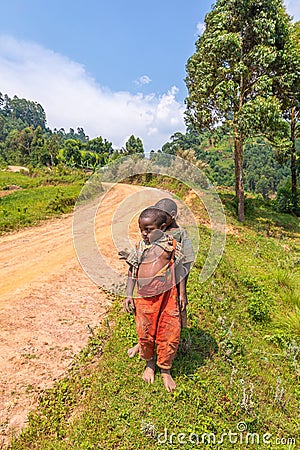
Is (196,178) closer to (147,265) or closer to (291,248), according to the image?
→ (147,265)

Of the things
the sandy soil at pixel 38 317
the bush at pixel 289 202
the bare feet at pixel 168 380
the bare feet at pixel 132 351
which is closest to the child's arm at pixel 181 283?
the bare feet at pixel 168 380

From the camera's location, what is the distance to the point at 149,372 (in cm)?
321

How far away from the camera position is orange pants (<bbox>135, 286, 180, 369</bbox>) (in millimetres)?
2717

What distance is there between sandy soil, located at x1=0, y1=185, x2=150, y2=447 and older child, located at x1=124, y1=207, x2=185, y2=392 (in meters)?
1.37

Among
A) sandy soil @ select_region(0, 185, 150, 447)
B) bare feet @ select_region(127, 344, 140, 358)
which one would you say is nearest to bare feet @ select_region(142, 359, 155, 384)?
bare feet @ select_region(127, 344, 140, 358)

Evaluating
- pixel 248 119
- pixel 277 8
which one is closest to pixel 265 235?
pixel 248 119

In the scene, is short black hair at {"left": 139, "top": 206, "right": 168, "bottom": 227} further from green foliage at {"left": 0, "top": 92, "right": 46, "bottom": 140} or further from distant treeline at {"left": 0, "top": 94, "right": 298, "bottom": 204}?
green foliage at {"left": 0, "top": 92, "right": 46, "bottom": 140}

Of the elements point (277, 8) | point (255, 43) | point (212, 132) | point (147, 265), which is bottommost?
point (147, 265)

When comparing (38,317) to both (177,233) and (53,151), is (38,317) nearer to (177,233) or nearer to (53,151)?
(177,233)

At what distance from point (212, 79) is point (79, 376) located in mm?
11449

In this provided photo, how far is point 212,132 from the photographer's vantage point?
12539mm

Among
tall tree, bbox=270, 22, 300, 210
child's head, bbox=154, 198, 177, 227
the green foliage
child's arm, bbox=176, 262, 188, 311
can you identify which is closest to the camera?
child's head, bbox=154, 198, 177, 227

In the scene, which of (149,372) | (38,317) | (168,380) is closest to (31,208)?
(38,317)

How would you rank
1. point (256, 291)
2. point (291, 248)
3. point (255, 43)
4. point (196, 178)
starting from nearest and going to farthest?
point (196, 178)
point (256, 291)
point (291, 248)
point (255, 43)
